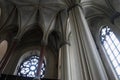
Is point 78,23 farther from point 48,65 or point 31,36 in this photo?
point 31,36

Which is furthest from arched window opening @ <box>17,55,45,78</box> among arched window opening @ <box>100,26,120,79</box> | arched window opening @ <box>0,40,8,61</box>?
arched window opening @ <box>100,26,120,79</box>

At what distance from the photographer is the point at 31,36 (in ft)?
47.2

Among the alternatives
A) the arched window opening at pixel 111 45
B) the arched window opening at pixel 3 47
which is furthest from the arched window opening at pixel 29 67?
the arched window opening at pixel 111 45

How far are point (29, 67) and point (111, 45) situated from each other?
218 inches

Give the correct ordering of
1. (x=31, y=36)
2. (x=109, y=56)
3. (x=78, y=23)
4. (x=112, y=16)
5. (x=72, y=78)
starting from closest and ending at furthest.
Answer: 1. (x=78, y=23)
2. (x=72, y=78)
3. (x=109, y=56)
4. (x=112, y=16)
5. (x=31, y=36)

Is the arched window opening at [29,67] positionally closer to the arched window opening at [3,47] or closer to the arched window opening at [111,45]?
the arched window opening at [3,47]

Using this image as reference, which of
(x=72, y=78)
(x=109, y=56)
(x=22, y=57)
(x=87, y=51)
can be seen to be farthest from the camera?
(x=22, y=57)

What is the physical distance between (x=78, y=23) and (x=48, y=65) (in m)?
5.39

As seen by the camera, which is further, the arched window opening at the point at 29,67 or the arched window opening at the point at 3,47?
the arched window opening at the point at 3,47

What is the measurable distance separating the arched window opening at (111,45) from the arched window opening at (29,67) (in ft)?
14.4

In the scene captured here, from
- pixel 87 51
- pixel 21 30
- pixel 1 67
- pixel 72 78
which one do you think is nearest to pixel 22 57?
pixel 21 30

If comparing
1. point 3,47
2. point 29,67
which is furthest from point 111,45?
point 3,47

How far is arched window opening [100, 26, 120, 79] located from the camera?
8969 millimetres

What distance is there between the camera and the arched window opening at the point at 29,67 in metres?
11.6
